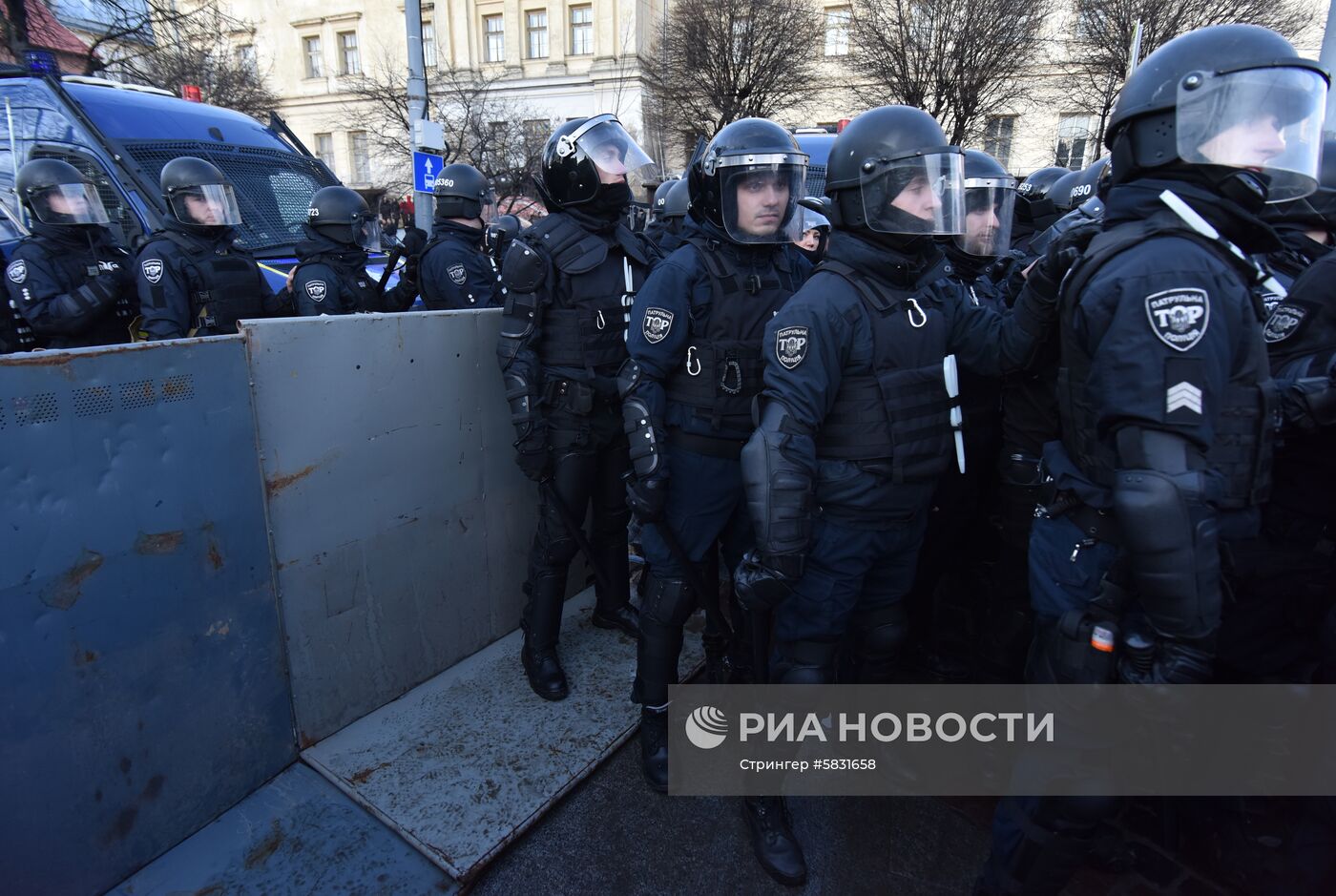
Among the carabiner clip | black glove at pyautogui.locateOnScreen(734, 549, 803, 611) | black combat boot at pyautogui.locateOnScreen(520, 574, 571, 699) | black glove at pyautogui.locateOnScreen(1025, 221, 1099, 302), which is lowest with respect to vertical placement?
black combat boot at pyautogui.locateOnScreen(520, 574, 571, 699)

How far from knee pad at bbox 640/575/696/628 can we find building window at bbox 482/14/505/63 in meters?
39.4

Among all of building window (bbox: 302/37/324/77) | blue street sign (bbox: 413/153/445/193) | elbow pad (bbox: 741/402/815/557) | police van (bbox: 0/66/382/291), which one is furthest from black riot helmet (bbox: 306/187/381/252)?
building window (bbox: 302/37/324/77)

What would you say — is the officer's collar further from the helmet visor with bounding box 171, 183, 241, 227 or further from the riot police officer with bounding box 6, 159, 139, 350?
the riot police officer with bounding box 6, 159, 139, 350

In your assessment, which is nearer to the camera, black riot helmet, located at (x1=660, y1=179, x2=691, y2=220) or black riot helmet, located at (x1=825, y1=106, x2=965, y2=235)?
black riot helmet, located at (x1=825, y1=106, x2=965, y2=235)

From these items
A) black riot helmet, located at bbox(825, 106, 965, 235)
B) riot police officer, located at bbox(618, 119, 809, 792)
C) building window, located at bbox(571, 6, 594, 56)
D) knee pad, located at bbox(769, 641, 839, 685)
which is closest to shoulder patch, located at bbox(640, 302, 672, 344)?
riot police officer, located at bbox(618, 119, 809, 792)

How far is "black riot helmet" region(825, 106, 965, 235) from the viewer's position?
2270 mm

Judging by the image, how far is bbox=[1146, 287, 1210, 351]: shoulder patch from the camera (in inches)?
63.3

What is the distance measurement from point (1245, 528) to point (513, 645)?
116 inches

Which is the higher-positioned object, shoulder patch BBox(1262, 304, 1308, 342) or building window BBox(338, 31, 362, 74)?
building window BBox(338, 31, 362, 74)

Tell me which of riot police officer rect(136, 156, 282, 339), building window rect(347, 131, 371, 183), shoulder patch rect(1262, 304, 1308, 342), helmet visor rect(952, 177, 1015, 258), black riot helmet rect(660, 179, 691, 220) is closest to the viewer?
shoulder patch rect(1262, 304, 1308, 342)

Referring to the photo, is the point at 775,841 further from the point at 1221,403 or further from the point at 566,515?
the point at 1221,403

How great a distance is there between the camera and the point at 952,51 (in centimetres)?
1798

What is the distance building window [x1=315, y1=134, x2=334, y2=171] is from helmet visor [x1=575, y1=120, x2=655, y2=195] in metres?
41.8

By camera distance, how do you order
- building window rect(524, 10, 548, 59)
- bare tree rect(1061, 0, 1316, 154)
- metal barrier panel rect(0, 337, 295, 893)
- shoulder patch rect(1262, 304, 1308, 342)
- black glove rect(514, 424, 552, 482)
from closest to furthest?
metal barrier panel rect(0, 337, 295, 893)
shoulder patch rect(1262, 304, 1308, 342)
black glove rect(514, 424, 552, 482)
bare tree rect(1061, 0, 1316, 154)
building window rect(524, 10, 548, 59)
